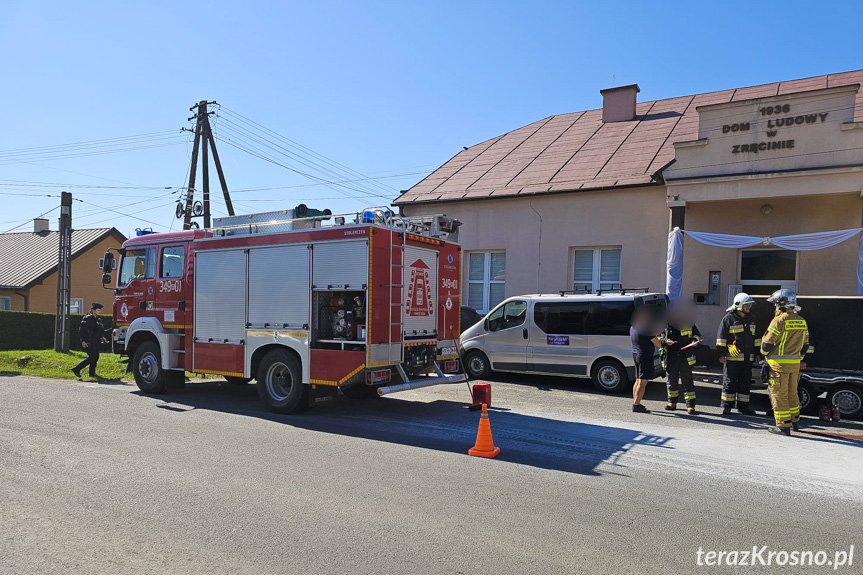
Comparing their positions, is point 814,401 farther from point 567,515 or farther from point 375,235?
point 375,235

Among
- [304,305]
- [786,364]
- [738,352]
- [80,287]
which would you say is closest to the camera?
[786,364]

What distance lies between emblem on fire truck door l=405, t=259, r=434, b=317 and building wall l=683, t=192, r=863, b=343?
7.90 m

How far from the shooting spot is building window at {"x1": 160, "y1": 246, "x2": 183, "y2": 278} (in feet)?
34.8

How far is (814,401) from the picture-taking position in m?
9.13

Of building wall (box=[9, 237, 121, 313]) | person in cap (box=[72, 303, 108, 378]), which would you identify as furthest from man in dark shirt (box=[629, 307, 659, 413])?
building wall (box=[9, 237, 121, 313])

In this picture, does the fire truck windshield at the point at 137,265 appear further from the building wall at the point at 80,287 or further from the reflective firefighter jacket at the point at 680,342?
the building wall at the point at 80,287

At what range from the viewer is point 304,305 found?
8820 millimetres

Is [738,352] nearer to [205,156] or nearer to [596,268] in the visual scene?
[596,268]

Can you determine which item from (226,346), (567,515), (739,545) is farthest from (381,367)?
(739,545)

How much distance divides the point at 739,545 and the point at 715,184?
34.6 feet

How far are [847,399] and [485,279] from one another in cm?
982

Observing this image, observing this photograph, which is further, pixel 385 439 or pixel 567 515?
pixel 385 439

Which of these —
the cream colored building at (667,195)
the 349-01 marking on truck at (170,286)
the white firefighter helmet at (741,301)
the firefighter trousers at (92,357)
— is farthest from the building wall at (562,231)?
the firefighter trousers at (92,357)

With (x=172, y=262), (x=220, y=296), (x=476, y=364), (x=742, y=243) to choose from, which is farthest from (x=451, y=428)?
(x=742, y=243)
